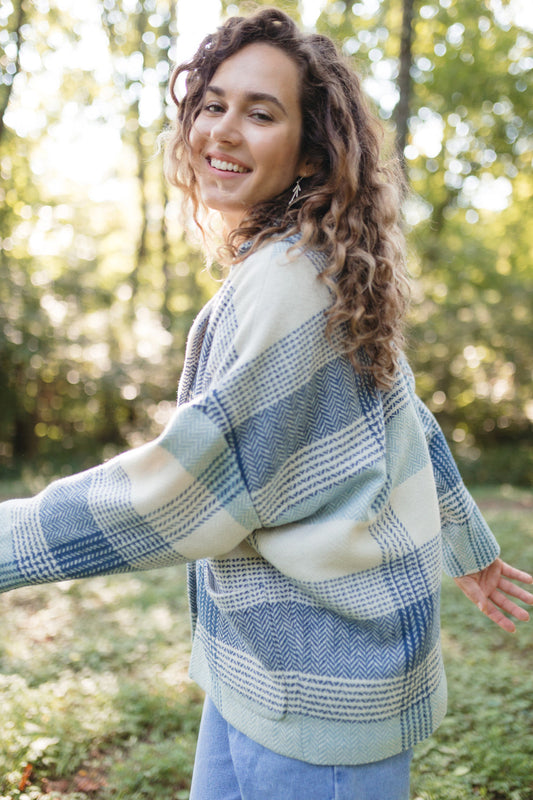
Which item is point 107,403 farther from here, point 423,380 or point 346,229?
point 346,229

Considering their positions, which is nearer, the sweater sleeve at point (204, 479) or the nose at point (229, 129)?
the sweater sleeve at point (204, 479)

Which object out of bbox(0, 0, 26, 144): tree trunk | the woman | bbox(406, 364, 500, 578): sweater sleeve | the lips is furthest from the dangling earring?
bbox(0, 0, 26, 144): tree trunk

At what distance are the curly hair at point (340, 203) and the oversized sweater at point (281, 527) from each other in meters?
0.06

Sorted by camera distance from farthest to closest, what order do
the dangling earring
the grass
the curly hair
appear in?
the grass
the dangling earring
the curly hair

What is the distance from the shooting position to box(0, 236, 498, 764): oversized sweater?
48.3 inches

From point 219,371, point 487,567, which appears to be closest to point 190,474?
point 219,371

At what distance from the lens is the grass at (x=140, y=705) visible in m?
2.75

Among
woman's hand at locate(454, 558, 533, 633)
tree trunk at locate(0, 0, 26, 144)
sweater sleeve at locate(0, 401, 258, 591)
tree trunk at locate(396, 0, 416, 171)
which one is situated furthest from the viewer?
tree trunk at locate(0, 0, 26, 144)

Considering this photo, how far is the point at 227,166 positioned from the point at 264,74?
0.20 meters

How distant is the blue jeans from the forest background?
9800 millimetres

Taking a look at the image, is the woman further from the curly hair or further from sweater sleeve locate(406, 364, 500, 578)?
sweater sleeve locate(406, 364, 500, 578)

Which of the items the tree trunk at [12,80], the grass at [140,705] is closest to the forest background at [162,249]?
the tree trunk at [12,80]

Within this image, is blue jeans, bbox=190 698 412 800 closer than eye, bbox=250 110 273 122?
Yes

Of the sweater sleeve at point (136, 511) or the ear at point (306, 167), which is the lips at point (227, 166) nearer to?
the ear at point (306, 167)
